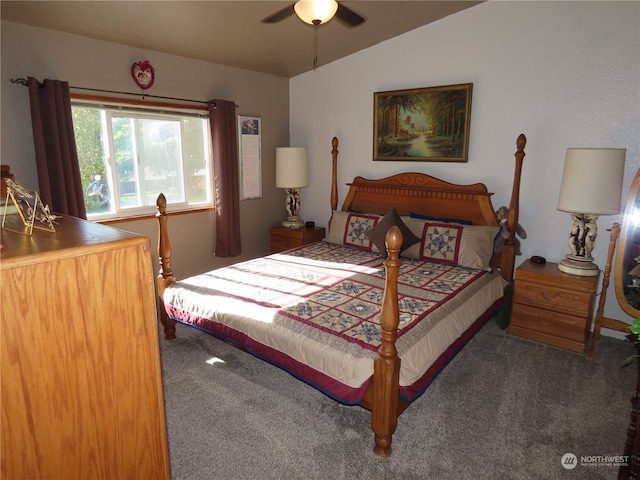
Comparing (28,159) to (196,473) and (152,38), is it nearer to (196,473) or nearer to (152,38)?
(152,38)

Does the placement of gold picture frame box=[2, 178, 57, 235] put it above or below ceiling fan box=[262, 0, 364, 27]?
below

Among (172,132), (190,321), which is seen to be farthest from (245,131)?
(190,321)

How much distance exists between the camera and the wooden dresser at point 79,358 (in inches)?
28.7

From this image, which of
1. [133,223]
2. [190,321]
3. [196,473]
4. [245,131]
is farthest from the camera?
[245,131]

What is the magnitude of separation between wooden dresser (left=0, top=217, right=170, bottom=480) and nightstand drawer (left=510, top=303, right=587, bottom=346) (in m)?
2.95

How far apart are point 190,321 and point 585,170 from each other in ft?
9.88

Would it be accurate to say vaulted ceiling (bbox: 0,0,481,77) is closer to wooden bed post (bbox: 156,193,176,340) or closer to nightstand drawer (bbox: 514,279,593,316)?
wooden bed post (bbox: 156,193,176,340)

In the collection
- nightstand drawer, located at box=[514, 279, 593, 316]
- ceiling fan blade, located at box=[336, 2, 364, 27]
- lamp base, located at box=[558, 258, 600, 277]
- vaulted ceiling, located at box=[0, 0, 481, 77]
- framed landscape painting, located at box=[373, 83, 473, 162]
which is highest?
vaulted ceiling, located at box=[0, 0, 481, 77]

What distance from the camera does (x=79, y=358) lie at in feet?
2.66

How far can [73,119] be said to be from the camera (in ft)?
10.4

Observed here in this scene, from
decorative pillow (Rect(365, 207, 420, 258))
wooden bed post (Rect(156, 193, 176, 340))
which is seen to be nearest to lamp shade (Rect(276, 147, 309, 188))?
decorative pillow (Rect(365, 207, 420, 258))

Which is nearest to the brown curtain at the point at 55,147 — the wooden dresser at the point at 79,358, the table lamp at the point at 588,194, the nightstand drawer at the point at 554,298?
the wooden dresser at the point at 79,358

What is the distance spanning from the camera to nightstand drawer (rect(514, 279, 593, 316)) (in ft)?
9.37

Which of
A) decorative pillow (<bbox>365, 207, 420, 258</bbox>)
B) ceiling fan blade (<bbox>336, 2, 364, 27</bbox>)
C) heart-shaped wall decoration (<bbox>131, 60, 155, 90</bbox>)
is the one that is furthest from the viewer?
decorative pillow (<bbox>365, 207, 420, 258</bbox>)
